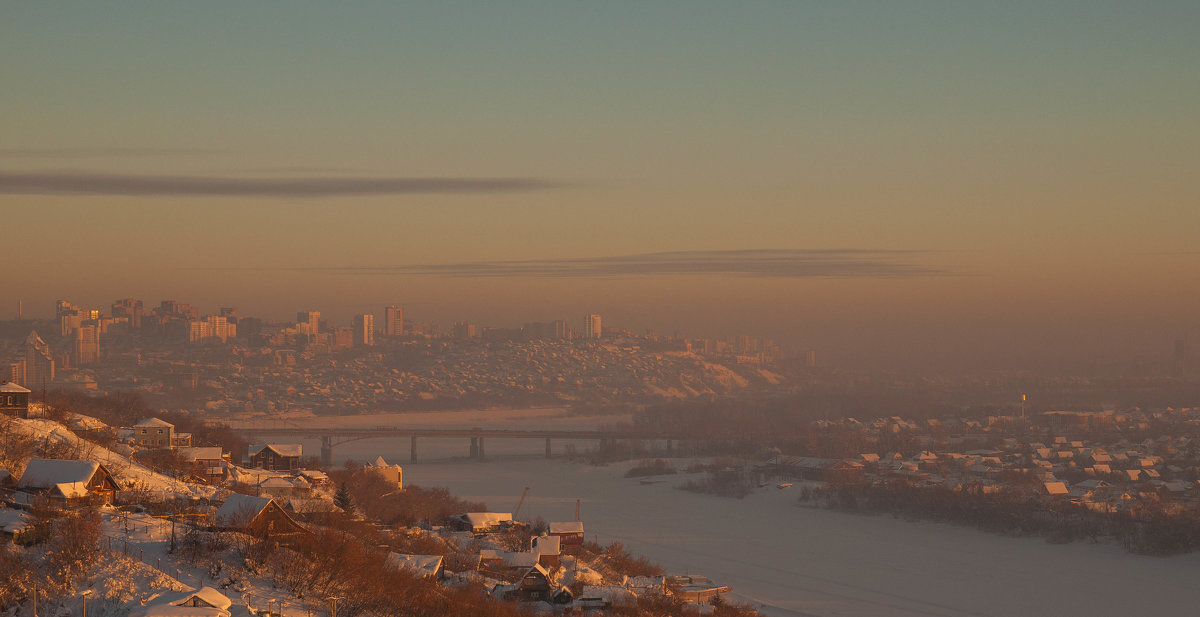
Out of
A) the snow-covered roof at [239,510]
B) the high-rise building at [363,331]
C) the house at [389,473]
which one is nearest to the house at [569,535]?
the snow-covered roof at [239,510]

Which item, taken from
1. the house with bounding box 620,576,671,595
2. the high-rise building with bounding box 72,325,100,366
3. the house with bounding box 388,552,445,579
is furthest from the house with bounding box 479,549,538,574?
the high-rise building with bounding box 72,325,100,366

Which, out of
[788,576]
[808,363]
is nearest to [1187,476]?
[788,576]

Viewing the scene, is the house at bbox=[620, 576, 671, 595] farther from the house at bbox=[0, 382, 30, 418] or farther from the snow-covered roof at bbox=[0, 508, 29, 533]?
the house at bbox=[0, 382, 30, 418]

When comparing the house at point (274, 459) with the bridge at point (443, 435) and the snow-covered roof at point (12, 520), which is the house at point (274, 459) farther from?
the bridge at point (443, 435)

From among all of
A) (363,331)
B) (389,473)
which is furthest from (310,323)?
(389,473)

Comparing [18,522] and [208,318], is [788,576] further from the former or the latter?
[208,318]
